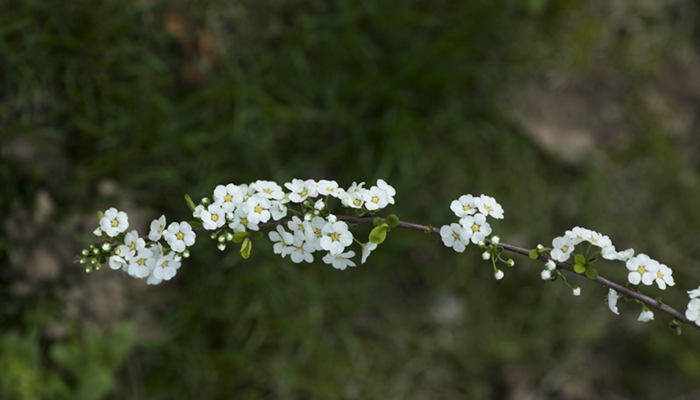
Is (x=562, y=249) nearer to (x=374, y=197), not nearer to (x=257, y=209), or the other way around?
(x=374, y=197)

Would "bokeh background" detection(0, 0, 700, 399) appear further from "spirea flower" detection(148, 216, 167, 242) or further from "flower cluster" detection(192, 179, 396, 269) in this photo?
"flower cluster" detection(192, 179, 396, 269)

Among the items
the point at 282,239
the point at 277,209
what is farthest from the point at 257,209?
the point at 282,239

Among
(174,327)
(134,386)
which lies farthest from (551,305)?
(134,386)

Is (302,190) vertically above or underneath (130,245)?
above

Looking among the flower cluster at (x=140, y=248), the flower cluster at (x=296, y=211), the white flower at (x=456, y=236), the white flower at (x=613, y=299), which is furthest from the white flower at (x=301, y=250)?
the white flower at (x=613, y=299)

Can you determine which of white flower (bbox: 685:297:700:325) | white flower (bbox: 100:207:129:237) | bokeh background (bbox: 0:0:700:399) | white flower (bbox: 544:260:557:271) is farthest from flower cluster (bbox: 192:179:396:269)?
bokeh background (bbox: 0:0:700:399)

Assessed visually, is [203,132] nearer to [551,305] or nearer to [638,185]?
[551,305]

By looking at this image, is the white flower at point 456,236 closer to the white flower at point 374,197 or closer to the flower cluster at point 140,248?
the white flower at point 374,197
